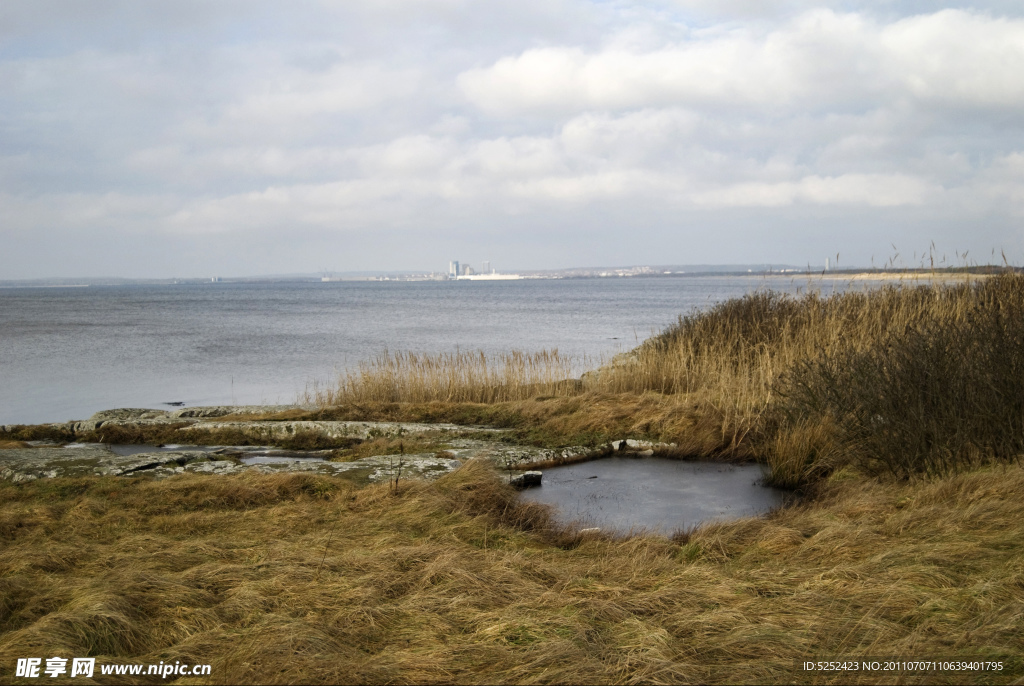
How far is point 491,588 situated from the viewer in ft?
11.8

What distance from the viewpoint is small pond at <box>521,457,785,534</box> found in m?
6.20

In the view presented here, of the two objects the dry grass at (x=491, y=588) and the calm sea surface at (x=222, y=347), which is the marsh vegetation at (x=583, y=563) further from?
the calm sea surface at (x=222, y=347)

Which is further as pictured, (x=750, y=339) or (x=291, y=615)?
(x=750, y=339)

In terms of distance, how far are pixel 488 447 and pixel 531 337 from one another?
77.9ft

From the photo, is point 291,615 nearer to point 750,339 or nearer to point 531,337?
point 750,339

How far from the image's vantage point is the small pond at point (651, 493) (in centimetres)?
620

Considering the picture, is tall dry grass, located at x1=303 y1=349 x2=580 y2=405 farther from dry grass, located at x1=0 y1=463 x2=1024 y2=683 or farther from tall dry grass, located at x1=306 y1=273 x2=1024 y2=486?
dry grass, located at x1=0 y1=463 x2=1024 y2=683

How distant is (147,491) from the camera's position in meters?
5.82

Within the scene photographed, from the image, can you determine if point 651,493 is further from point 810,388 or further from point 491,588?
point 491,588

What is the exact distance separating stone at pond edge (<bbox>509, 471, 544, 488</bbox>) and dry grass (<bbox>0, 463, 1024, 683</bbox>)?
1391mm

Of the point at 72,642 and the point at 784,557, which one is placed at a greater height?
the point at 72,642

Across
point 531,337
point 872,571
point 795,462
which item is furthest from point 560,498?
point 531,337

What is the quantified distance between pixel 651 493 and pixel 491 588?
3790 mm

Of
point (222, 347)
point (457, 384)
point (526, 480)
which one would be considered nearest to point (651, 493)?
point (526, 480)
